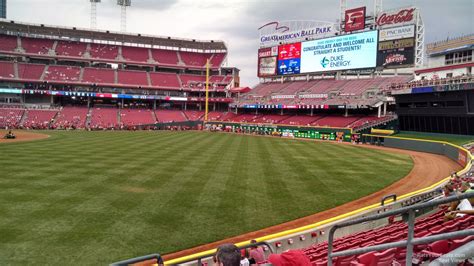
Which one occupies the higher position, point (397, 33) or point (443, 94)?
point (397, 33)

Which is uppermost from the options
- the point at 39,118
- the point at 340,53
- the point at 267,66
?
the point at 340,53

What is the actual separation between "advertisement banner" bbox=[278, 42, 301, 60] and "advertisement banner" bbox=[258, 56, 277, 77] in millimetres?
1983

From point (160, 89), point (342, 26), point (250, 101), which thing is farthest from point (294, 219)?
point (160, 89)

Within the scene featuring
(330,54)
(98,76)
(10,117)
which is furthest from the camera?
(98,76)

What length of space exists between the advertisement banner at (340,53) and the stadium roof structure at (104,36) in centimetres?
3113

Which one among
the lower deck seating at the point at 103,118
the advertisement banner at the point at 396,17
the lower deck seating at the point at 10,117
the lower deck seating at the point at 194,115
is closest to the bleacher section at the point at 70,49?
the lower deck seating at the point at 103,118

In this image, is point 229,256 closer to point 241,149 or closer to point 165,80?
point 241,149

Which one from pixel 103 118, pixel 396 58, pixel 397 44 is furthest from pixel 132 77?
pixel 397 44

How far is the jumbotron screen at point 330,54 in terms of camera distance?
53.9 meters

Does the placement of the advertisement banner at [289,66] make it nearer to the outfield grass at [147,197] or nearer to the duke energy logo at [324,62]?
the duke energy logo at [324,62]

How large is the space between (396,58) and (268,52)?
26327mm

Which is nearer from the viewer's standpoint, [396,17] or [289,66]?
[396,17]

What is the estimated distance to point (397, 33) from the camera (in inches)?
1976

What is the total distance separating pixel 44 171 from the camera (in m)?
18.8
